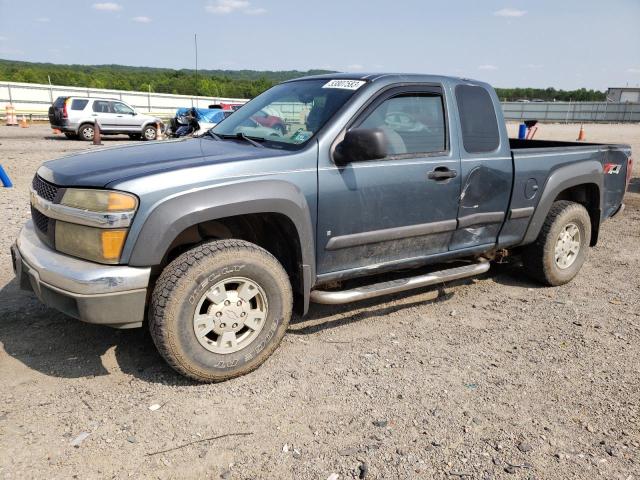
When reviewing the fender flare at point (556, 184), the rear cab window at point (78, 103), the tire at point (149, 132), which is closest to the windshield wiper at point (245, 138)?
the fender flare at point (556, 184)

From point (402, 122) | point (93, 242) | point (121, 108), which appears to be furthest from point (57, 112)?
point (93, 242)

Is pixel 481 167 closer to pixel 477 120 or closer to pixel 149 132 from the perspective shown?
pixel 477 120

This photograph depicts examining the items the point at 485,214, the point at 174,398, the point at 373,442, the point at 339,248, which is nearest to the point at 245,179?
the point at 339,248

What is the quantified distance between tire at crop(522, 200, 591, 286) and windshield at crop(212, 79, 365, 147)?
2.43 metres

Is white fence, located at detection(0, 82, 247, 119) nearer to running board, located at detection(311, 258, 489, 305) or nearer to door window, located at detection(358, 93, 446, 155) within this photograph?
door window, located at detection(358, 93, 446, 155)

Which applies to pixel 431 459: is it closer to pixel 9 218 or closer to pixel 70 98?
pixel 9 218

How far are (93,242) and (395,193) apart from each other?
6.48ft

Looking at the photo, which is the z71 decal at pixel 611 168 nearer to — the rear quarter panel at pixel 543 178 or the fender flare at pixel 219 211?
the rear quarter panel at pixel 543 178

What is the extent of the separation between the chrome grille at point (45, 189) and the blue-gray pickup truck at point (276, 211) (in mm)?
19

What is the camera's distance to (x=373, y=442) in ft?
8.82

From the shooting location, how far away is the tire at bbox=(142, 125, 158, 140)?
67.1 ft

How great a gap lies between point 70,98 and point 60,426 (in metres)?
18.8

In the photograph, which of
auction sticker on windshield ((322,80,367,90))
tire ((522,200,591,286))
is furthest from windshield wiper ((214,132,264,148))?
tire ((522,200,591,286))

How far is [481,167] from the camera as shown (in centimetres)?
414
